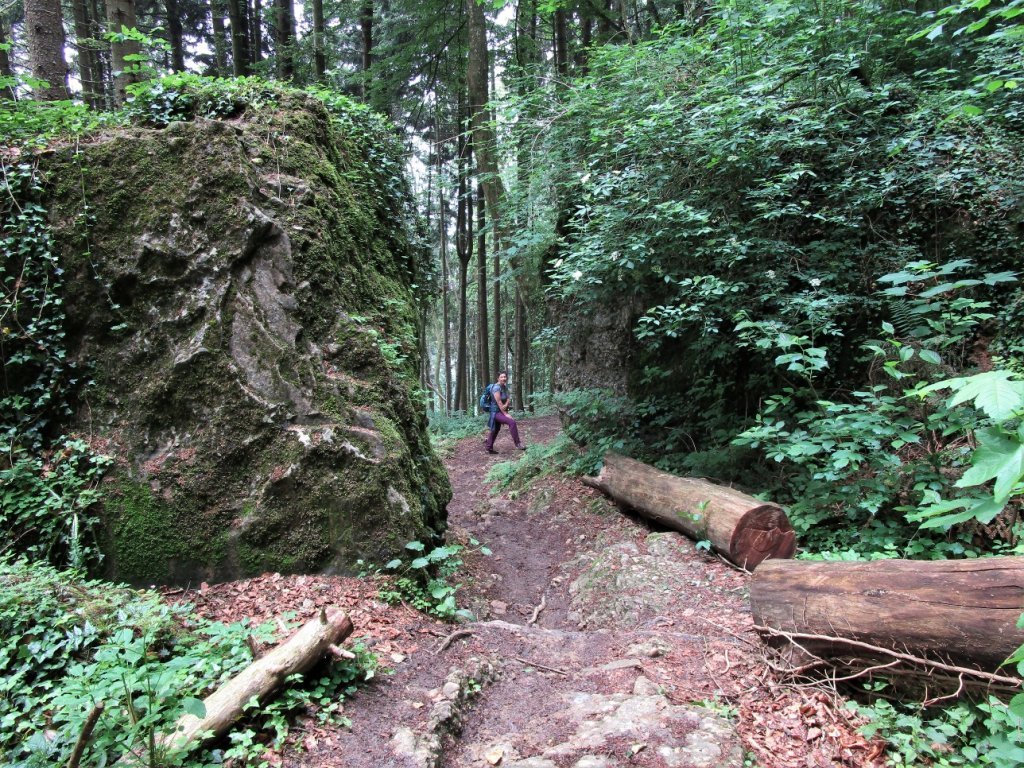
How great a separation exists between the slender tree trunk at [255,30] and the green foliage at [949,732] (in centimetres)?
1788

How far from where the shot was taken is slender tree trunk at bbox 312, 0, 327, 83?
1210 centimetres

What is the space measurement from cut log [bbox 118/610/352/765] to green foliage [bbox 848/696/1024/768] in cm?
333

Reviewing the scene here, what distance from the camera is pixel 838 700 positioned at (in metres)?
3.30

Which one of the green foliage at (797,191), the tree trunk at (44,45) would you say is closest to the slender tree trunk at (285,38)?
the tree trunk at (44,45)

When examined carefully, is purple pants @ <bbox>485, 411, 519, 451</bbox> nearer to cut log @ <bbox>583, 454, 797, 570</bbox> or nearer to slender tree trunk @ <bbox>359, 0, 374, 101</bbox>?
cut log @ <bbox>583, 454, 797, 570</bbox>

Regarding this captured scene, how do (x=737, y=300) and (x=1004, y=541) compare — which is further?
(x=737, y=300)

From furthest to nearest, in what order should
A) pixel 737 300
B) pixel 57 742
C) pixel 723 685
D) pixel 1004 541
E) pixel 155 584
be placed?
1. pixel 737 300
2. pixel 155 584
3. pixel 1004 541
4. pixel 723 685
5. pixel 57 742

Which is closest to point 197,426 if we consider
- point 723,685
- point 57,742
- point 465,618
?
point 57,742

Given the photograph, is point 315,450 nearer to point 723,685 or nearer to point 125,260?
point 125,260

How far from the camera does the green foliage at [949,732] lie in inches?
106

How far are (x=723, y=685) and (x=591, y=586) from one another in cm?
229

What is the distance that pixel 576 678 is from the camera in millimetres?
3816

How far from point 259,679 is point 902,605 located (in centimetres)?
393

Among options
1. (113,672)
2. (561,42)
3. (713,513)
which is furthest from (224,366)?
(561,42)
